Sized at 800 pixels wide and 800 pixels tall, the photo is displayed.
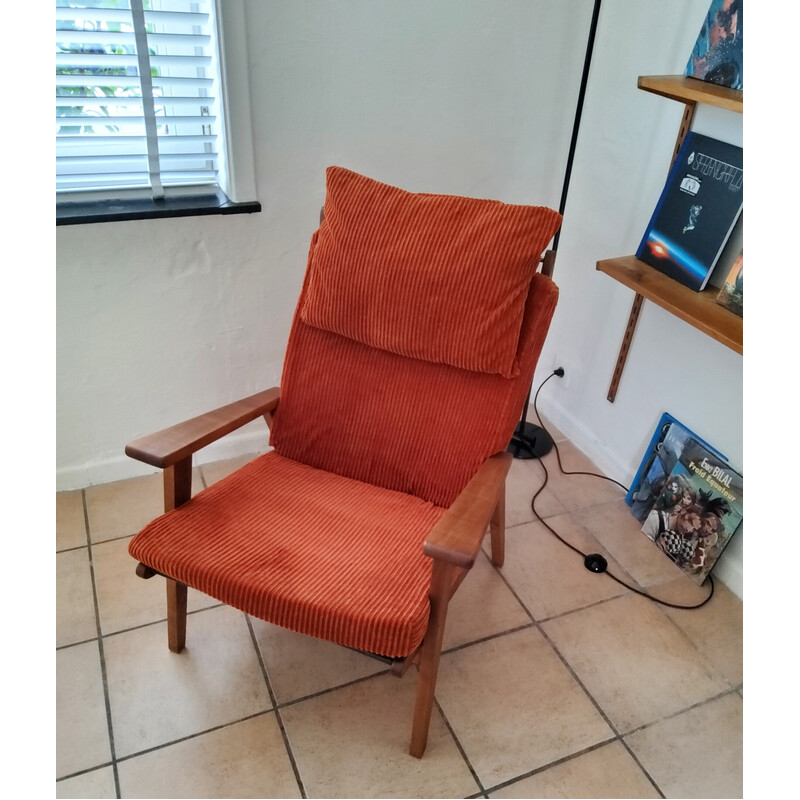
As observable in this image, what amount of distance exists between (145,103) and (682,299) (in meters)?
1.40

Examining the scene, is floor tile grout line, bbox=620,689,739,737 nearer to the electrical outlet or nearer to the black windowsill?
the electrical outlet

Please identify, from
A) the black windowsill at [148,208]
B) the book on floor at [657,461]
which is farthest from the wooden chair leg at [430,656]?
the black windowsill at [148,208]

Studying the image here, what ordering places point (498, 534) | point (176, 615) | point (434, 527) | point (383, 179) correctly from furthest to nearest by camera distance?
1. point (383, 179)
2. point (498, 534)
3. point (176, 615)
4. point (434, 527)

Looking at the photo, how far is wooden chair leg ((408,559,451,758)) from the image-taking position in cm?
114

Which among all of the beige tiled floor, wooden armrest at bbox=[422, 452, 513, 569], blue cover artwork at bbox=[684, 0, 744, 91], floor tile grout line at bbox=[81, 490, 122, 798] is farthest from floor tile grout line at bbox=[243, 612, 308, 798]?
blue cover artwork at bbox=[684, 0, 744, 91]

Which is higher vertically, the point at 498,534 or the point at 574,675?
the point at 498,534

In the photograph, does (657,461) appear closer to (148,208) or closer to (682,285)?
(682,285)

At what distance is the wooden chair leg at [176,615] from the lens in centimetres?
141

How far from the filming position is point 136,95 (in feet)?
5.21

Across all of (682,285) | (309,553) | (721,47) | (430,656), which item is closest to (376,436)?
(309,553)

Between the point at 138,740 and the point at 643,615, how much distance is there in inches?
48.2

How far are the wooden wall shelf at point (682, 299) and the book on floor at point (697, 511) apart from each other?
0.41 meters
